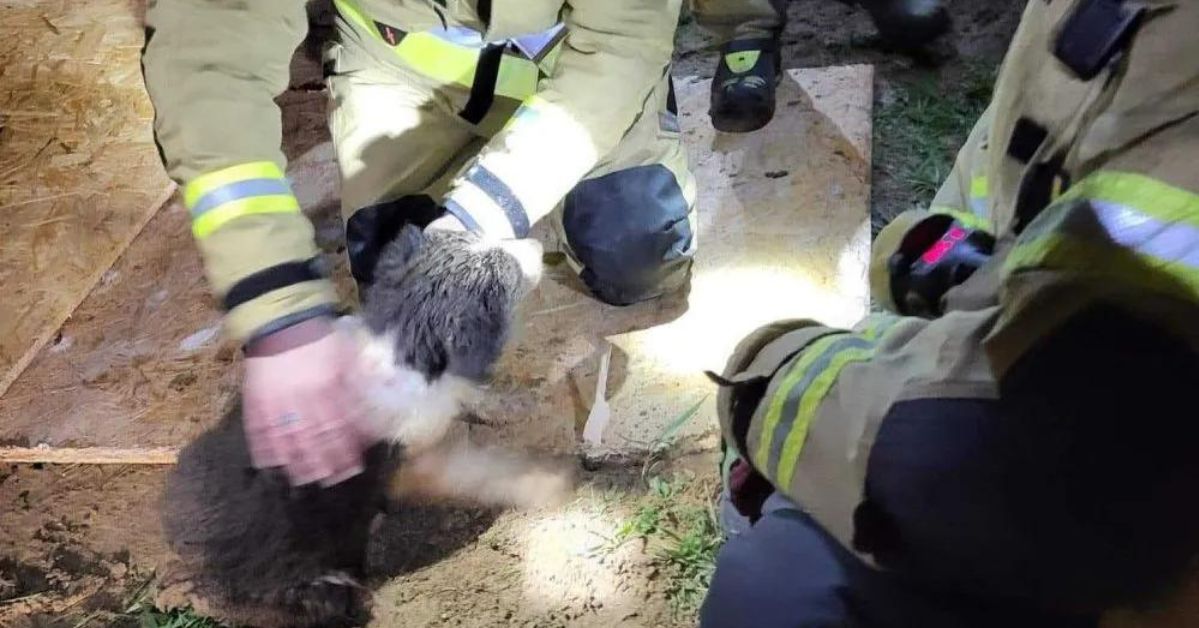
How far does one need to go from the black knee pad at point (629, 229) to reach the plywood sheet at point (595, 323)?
7cm

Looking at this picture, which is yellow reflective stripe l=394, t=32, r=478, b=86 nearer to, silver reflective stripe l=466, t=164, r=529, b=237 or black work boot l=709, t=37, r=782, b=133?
silver reflective stripe l=466, t=164, r=529, b=237

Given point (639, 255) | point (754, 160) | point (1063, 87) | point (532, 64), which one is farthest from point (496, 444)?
point (1063, 87)

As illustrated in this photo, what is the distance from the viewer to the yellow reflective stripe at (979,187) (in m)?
1.15

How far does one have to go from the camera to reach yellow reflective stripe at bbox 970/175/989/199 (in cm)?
115

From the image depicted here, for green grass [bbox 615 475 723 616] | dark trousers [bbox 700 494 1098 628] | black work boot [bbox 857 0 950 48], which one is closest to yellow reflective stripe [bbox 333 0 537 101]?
green grass [bbox 615 475 723 616]

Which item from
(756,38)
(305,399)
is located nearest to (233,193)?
(305,399)

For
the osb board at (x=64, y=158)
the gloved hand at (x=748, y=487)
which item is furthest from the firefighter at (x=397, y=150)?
the osb board at (x=64, y=158)

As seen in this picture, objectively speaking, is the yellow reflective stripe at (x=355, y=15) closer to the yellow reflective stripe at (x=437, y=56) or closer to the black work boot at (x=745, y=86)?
the yellow reflective stripe at (x=437, y=56)

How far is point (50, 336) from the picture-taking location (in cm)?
184

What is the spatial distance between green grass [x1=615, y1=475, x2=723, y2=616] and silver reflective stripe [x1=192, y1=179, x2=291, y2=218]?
66 cm

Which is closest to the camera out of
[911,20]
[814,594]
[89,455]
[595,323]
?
[814,594]

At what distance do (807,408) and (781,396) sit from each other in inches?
1.8

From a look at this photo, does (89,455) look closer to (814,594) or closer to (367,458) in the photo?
(367,458)

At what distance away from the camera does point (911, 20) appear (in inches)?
88.3
